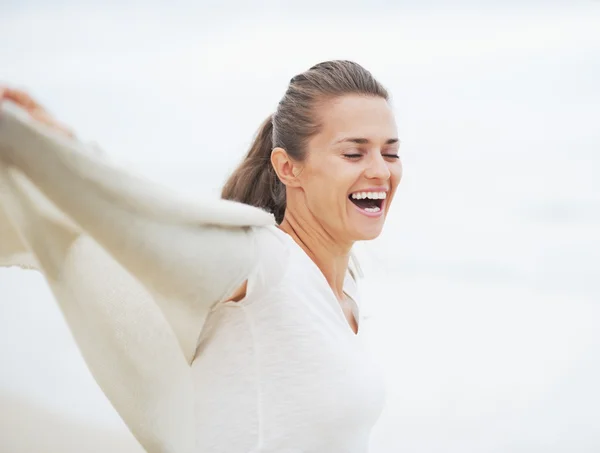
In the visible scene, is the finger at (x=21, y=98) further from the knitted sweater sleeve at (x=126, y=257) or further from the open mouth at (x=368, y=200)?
the open mouth at (x=368, y=200)

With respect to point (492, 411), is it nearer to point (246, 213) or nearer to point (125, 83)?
point (246, 213)

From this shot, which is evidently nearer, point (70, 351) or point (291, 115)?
point (291, 115)

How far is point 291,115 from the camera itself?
63.2 inches

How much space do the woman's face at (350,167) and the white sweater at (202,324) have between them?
6.5 inches

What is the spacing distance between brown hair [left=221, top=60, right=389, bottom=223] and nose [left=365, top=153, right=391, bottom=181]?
0.40ft

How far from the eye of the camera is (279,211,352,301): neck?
5.22 ft

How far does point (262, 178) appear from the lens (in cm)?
174

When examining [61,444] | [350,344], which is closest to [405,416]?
[61,444]

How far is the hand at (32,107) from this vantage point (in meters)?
1.04

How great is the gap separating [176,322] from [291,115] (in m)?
0.52

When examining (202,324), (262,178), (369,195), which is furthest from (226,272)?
(262,178)

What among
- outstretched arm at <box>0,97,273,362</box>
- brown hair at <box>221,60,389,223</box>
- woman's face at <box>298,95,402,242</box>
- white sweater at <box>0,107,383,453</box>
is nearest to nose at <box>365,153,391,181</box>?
woman's face at <box>298,95,402,242</box>

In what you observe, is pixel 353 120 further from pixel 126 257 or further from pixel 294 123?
pixel 126 257

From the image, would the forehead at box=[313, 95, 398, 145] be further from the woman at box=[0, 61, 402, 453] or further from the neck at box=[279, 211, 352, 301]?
the neck at box=[279, 211, 352, 301]
